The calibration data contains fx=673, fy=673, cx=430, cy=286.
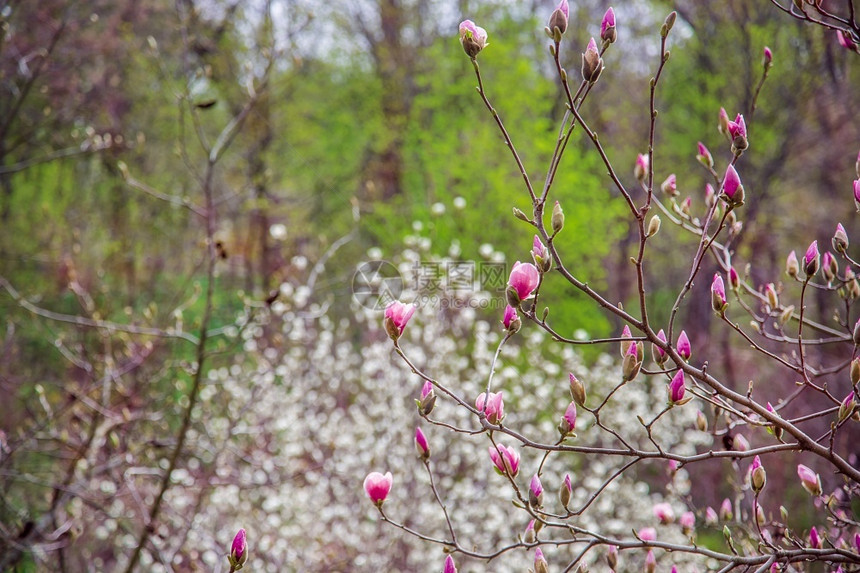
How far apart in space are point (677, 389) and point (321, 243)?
5.97 ft

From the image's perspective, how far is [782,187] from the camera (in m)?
7.63

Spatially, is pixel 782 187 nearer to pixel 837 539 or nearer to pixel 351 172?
pixel 351 172

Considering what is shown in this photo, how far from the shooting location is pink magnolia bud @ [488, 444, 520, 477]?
1132mm

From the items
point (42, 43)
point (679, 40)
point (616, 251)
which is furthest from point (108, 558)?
point (679, 40)

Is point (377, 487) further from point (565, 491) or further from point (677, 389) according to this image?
point (677, 389)

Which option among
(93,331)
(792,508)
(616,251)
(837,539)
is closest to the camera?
(837,539)

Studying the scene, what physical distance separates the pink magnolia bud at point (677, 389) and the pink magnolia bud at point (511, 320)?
0.90 ft

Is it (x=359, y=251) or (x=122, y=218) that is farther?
(x=359, y=251)

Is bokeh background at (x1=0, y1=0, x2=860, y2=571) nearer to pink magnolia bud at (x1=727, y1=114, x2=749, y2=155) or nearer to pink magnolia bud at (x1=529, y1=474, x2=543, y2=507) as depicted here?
pink magnolia bud at (x1=529, y1=474, x2=543, y2=507)

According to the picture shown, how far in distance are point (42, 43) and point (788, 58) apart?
600 cm

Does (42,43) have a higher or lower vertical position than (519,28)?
lower

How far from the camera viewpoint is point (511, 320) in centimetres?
115

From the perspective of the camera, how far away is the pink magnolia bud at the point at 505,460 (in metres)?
1.13

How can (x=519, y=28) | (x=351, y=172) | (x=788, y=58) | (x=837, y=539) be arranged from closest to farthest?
(x=837, y=539) → (x=788, y=58) → (x=519, y=28) → (x=351, y=172)
